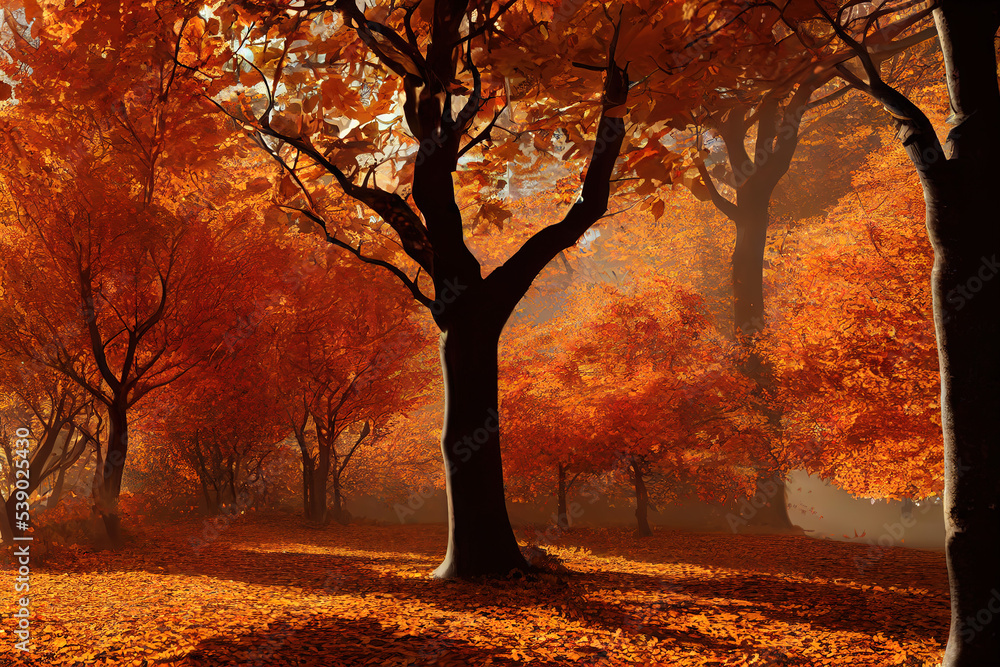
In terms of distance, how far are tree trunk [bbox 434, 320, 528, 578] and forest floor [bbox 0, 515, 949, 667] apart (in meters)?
0.33

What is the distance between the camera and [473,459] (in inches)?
254

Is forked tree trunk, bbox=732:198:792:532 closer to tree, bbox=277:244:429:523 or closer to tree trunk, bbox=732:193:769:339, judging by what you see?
tree trunk, bbox=732:193:769:339

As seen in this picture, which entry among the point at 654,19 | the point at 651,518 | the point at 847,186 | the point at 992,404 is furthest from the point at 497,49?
the point at 847,186

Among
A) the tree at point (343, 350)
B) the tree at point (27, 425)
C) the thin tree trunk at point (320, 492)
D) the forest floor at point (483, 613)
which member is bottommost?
the forest floor at point (483, 613)

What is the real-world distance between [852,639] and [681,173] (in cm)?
483

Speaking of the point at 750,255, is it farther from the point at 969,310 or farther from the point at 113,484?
the point at 113,484

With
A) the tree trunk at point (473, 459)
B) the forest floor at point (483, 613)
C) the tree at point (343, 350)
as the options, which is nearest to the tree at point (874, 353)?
the forest floor at point (483, 613)

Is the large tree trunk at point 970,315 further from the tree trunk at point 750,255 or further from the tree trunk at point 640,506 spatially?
the tree trunk at point 750,255

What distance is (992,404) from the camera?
322 centimetres

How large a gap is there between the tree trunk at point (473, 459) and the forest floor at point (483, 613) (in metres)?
0.33

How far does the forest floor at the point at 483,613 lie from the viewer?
409 centimetres

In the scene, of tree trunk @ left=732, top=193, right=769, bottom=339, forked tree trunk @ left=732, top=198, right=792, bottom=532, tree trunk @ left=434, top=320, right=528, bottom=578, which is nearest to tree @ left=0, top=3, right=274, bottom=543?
tree trunk @ left=434, top=320, right=528, bottom=578

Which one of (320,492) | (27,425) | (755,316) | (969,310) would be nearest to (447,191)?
(969,310)

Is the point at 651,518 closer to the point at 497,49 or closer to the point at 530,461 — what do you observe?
the point at 530,461
